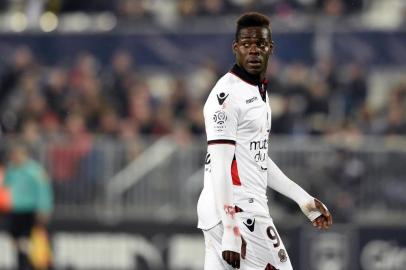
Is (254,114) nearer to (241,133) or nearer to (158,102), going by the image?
(241,133)

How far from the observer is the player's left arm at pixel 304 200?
9.42 meters

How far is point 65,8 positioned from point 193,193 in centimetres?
650

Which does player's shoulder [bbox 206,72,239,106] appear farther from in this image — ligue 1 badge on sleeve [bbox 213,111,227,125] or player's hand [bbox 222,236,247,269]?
player's hand [bbox 222,236,247,269]

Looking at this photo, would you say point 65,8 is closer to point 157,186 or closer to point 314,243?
point 157,186

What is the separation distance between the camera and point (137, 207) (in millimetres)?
19016

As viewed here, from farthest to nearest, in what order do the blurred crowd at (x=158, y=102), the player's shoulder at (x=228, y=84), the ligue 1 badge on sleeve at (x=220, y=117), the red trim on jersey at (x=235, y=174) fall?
the blurred crowd at (x=158, y=102) → the red trim on jersey at (x=235, y=174) → the player's shoulder at (x=228, y=84) → the ligue 1 badge on sleeve at (x=220, y=117)

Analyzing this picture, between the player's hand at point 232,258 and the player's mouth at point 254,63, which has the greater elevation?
the player's mouth at point 254,63

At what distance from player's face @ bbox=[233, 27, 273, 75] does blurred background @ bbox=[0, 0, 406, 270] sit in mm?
8597

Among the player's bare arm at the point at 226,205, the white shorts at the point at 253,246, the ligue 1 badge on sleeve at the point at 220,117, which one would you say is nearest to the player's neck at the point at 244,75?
the ligue 1 badge on sleeve at the point at 220,117

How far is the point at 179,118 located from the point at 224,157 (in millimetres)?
11152

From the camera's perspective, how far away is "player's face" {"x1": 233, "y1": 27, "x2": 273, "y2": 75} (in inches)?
348

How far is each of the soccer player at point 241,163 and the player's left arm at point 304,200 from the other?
252 mm

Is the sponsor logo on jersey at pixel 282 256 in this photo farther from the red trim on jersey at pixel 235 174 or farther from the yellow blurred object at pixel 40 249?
the yellow blurred object at pixel 40 249

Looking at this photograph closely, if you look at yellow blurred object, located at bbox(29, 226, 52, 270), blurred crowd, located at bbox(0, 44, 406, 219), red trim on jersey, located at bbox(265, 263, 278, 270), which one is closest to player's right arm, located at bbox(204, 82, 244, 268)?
red trim on jersey, located at bbox(265, 263, 278, 270)
